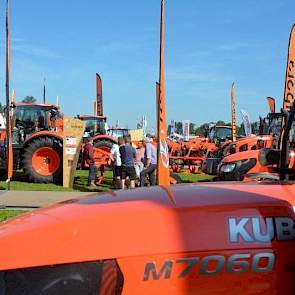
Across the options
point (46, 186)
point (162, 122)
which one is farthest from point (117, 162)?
point (162, 122)

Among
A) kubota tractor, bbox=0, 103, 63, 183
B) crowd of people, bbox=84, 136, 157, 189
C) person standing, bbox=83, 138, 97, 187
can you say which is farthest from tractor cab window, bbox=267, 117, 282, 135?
kubota tractor, bbox=0, 103, 63, 183

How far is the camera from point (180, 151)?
25.3m

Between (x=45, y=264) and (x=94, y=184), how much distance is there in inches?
595

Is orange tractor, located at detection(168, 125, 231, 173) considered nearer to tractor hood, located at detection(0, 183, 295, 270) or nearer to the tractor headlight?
the tractor headlight

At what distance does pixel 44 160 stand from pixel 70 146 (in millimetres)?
1177

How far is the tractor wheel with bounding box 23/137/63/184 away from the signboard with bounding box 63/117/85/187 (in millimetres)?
648

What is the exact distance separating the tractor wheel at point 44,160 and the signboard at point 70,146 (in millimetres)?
648

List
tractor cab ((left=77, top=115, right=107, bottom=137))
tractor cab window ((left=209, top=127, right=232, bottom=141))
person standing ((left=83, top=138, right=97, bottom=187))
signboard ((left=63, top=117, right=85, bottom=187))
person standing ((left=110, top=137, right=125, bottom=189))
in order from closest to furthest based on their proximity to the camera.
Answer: person standing ((left=110, top=137, right=125, bottom=189)) → signboard ((left=63, top=117, right=85, bottom=187)) → person standing ((left=83, top=138, right=97, bottom=187)) → tractor cab ((left=77, top=115, right=107, bottom=137)) → tractor cab window ((left=209, top=127, right=232, bottom=141))

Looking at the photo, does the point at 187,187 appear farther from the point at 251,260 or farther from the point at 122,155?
the point at 122,155

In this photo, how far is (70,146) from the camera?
54.6ft

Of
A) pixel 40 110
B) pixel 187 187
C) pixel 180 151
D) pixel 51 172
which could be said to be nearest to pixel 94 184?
pixel 51 172

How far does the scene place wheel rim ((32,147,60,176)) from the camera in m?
17.2

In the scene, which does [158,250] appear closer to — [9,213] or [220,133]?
[9,213]

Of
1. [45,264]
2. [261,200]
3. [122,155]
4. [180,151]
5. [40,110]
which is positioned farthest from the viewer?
[180,151]
